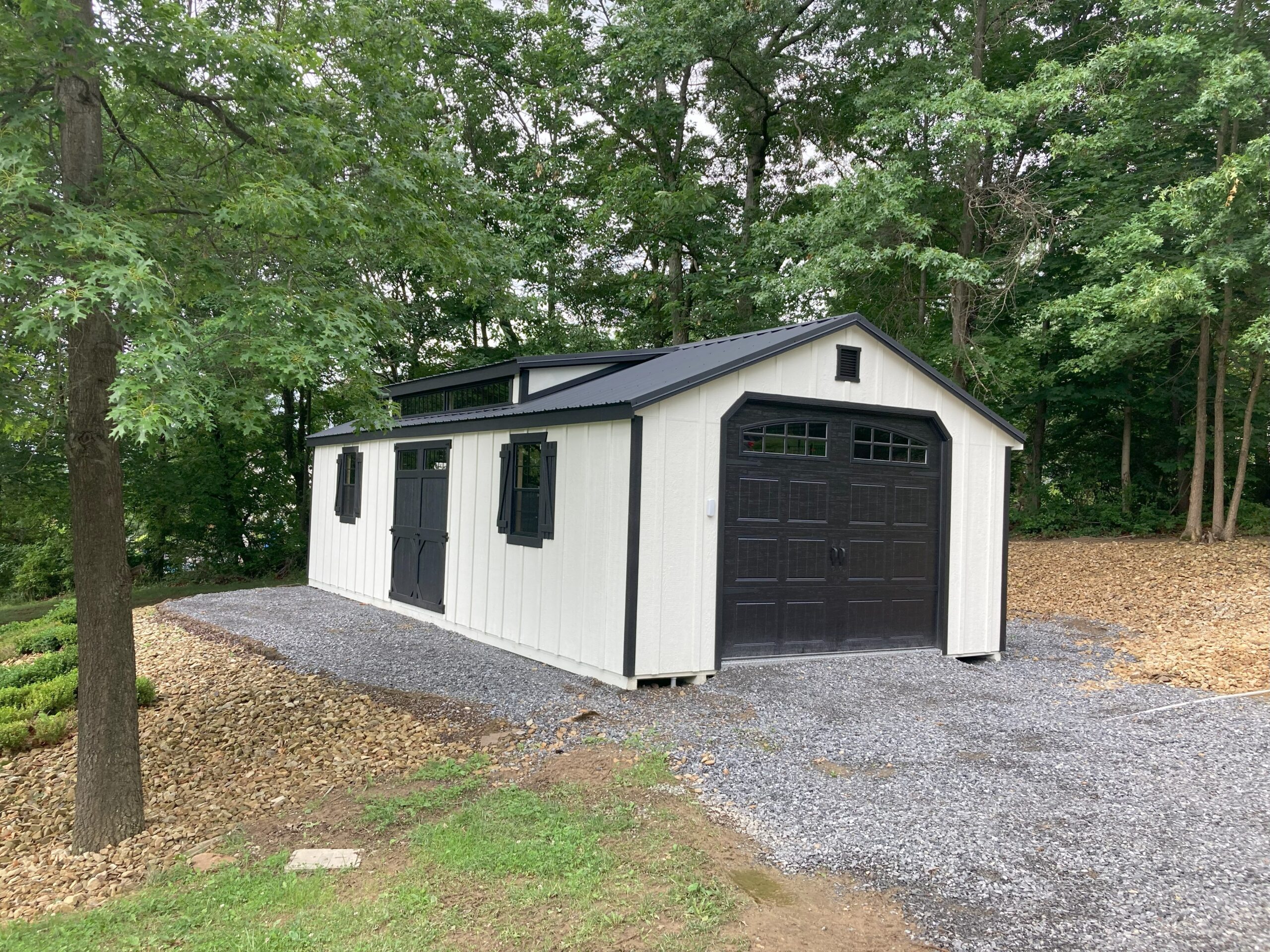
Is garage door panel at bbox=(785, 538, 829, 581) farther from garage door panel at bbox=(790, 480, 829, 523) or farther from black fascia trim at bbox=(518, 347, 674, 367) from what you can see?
black fascia trim at bbox=(518, 347, 674, 367)

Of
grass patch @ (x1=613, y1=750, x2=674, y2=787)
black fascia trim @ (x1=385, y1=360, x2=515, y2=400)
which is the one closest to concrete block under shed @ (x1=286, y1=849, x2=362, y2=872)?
grass patch @ (x1=613, y1=750, x2=674, y2=787)

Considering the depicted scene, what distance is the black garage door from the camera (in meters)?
7.17

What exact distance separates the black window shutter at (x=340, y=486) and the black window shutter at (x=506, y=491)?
16.7 feet

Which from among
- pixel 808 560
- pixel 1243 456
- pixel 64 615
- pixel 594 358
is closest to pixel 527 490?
pixel 594 358

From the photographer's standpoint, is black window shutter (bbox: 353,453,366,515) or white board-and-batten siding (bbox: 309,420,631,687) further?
black window shutter (bbox: 353,453,366,515)

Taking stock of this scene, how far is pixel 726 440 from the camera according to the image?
23.0 ft

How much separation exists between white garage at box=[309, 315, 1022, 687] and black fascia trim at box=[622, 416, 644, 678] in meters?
0.02

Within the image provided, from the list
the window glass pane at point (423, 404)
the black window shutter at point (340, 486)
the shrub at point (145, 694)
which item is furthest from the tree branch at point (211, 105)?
the black window shutter at point (340, 486)

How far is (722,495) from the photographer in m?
6.95

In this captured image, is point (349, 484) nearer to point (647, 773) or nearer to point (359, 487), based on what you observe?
point (359, 487)

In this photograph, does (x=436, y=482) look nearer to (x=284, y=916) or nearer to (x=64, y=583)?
(x=284, y=916)

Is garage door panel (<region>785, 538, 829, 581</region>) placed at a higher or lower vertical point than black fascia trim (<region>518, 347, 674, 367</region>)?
lower

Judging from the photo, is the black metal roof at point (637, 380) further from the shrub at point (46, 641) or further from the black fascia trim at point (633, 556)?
the shrub at point (46, 641)

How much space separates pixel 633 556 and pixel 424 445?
4.62m
